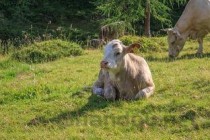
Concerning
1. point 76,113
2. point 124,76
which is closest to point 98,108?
point 76,113

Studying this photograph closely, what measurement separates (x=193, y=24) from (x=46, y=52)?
16.4ft

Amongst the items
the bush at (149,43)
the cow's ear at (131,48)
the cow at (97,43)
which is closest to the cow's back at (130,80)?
the cow's ear at (131,48)

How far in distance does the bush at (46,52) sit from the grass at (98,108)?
2.83 metres

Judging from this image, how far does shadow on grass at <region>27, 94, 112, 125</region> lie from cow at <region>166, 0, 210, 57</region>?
21.8ft

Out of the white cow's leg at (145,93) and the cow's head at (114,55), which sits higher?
the cow's head at (114,55)

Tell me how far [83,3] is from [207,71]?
84.8 feet

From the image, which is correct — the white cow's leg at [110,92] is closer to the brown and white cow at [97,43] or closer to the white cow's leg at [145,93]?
the white cow's leg at [145,93]

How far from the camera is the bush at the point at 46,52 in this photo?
16.4 meters

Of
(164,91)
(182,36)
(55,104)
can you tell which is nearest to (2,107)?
(55,104)

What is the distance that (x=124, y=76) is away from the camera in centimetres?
955

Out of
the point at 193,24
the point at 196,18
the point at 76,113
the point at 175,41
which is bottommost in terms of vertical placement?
the point at 76,113

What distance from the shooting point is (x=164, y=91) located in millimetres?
10039

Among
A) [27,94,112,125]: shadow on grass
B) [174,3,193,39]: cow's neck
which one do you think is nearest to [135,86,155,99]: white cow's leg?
[27,94,112,125]: shadow on grass

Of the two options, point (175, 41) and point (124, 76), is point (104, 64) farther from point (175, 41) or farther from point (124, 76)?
point (175, 41)
